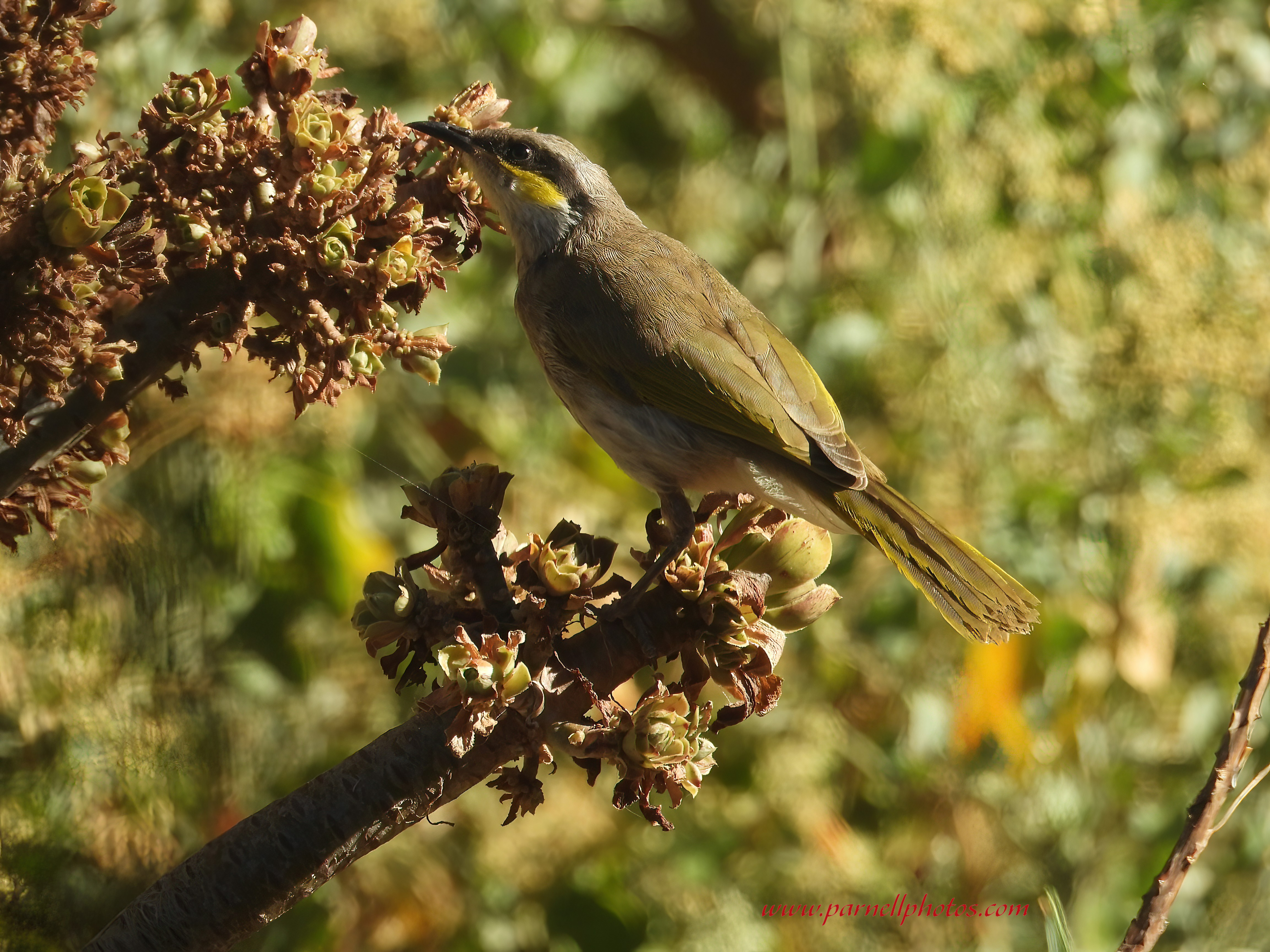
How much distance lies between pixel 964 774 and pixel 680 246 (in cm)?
109

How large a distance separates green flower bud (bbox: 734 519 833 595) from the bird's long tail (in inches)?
16.3

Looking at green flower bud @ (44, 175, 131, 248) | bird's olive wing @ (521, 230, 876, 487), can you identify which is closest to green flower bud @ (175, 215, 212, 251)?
green flower bud @ (44, 175, 131, 248)

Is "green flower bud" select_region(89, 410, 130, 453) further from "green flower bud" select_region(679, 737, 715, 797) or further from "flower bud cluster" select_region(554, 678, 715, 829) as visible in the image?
"green flower bud" select_region(679, 737, 715, 797)

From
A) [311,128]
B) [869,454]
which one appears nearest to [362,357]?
[311,128]

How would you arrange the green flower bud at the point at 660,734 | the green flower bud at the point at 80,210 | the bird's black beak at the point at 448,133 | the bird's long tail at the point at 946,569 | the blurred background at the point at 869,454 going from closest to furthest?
1. the green flower bud at the point at 80,210
2. the green flower bud at the point at 660,734
3. the bird's black beak at the point at 448,133
4. the bird's long tail at the point at 946,569
5. the blurred background at the point at 869,454

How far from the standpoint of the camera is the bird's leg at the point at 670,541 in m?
1.04

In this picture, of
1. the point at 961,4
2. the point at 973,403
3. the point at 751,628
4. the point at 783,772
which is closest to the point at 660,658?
the point at 751,628

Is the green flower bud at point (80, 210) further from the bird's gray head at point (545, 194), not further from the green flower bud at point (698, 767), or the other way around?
the bird's gray head at point (545, 194)

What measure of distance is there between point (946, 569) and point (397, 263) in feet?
2.71

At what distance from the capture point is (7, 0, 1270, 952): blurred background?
5.32ft

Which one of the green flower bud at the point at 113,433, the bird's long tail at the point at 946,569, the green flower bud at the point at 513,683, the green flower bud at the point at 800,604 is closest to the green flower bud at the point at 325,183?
the green flower bud at the point at 113,433

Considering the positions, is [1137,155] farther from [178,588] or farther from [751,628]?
[178,588]

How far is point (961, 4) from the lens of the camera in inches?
102

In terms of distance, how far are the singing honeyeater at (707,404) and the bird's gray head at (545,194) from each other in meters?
0.03
